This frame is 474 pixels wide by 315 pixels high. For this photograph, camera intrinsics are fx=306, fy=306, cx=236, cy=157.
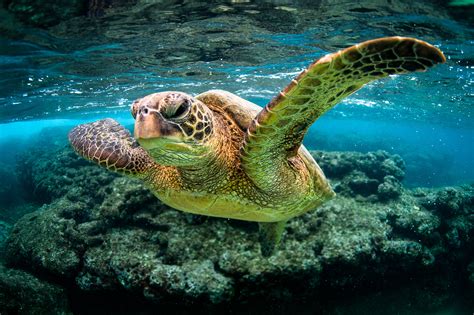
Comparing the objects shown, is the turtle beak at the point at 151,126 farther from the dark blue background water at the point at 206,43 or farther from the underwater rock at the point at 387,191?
the underwater rock at the point at 387,191

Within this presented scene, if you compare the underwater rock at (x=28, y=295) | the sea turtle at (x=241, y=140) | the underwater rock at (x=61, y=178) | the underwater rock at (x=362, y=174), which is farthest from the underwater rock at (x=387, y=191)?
the underwater rock at (x=28, y=295)

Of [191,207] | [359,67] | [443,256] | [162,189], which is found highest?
[359,67]

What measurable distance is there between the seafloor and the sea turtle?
1611 millimetres

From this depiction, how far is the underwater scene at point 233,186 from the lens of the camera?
7.84ft

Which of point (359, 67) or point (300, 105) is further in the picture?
point (300, 105)

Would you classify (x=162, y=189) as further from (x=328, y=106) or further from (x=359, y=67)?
(x=359, y=67)

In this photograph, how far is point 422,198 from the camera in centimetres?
950

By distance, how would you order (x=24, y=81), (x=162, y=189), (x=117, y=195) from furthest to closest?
(x=24, y=81) < (x=117, y=195) < (x=162, y=189)

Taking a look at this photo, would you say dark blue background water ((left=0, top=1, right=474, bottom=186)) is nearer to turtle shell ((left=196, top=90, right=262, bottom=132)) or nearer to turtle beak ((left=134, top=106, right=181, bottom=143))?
turtle shell ((left=196, top=90, right=262, bottom=132))

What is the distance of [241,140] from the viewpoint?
135 inches

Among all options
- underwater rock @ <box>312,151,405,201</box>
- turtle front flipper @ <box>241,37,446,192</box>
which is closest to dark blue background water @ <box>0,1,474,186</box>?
underwater rock @ <box>312,151,405,201</box>

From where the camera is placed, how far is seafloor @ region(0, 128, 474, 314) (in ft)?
16.9

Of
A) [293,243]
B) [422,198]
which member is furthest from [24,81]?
[422,198]

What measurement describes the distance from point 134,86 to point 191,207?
552 inches
